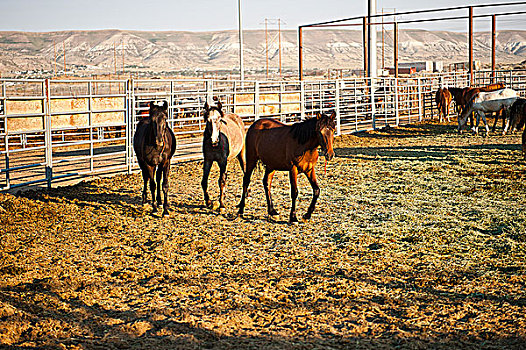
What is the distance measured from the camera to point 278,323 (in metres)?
4.38

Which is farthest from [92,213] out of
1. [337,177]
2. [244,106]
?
[244,106]

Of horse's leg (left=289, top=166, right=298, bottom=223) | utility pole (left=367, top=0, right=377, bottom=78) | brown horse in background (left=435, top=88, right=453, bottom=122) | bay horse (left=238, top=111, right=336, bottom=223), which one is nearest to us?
bay horse (left=238, top=111, right=336, bottom=223)

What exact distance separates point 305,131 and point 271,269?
241cm

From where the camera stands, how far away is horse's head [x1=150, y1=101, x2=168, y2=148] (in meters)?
8.47

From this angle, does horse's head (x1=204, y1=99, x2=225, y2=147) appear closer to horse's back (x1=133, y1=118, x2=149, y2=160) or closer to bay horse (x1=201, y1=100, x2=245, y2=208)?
bay horse (x1=201, y1=100, x2=245, y2=208)

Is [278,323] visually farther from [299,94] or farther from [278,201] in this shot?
[299,94]

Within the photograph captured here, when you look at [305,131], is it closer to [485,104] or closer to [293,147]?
[293,147]

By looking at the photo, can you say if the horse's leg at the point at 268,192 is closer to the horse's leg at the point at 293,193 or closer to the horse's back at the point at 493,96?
the horse's leg at the point at 293,193

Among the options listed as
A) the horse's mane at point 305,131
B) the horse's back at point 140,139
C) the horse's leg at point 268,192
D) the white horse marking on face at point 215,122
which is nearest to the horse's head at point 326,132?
the horse's mane at point 305,131

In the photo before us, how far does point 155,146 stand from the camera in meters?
8.62

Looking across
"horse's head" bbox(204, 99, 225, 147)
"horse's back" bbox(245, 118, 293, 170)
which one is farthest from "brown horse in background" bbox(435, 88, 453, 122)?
"horse's head" bbox(204, 99, 225, 147)

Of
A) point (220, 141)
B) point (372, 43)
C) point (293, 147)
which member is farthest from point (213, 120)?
point (372, 43)

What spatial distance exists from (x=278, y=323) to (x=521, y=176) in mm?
7856

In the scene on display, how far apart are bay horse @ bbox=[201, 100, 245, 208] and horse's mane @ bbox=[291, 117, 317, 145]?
1.54 metres
